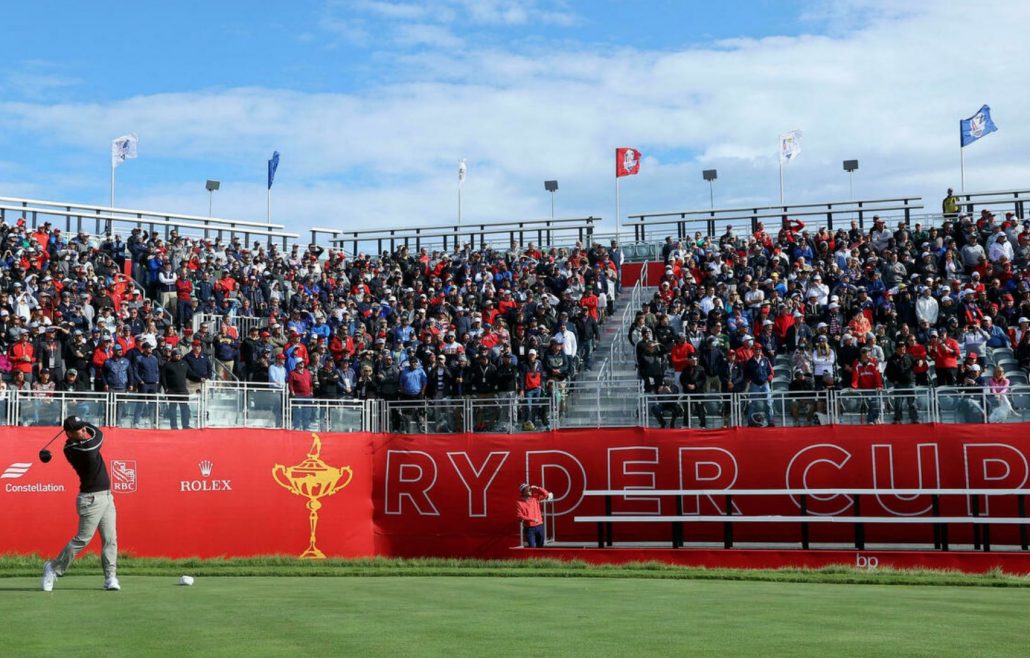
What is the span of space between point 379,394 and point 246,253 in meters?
10.4

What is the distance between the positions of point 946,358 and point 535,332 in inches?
396

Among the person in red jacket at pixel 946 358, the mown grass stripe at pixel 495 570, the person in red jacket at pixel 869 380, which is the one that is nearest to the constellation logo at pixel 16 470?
the mown grass stripe at pixel 495 570

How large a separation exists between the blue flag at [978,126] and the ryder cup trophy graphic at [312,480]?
2550cm

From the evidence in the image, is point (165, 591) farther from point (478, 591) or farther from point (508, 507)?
point (508, 507)

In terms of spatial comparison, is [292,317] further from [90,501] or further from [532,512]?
[90,501]

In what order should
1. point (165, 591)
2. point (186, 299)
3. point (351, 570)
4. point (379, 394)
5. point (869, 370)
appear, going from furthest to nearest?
1. point (186, 299)
2. point (379, 394)
3. point (869, 370)
4. point (351, 570)
5. point (165, 591)

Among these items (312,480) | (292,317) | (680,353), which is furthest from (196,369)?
(680,353)

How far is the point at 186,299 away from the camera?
107 feet

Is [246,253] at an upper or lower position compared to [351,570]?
upper

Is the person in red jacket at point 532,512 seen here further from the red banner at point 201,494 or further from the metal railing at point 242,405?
the metal railing at point 242,405

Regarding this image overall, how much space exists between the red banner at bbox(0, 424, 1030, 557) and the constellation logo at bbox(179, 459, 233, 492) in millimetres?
48

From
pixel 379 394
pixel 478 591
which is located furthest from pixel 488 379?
pixel 478 591

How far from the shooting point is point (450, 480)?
28734mm

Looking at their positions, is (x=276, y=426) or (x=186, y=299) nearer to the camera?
(x=276, y=426)
